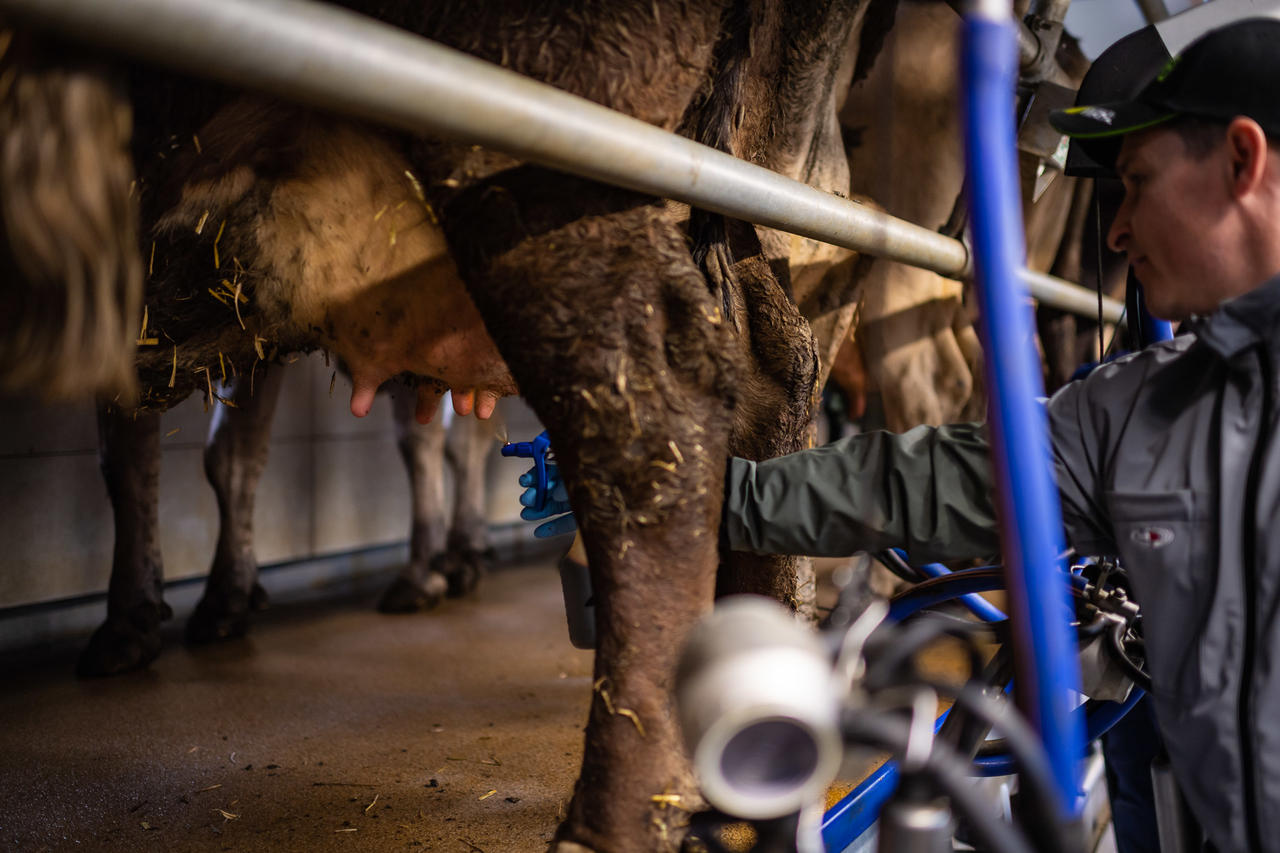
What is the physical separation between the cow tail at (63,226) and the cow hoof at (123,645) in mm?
2022

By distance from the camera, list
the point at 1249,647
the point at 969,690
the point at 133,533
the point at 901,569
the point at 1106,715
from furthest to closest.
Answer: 1. the point at 133,533
2. the point at 901,569
3. the point at 1106,715
4. the point at 1249,647
5. the point at 969,690

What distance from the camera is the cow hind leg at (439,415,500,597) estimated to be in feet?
14.5

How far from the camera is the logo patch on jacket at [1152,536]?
3.34ft

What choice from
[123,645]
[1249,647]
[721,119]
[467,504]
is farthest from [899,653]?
[467,504]

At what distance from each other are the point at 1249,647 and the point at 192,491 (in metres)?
3.95

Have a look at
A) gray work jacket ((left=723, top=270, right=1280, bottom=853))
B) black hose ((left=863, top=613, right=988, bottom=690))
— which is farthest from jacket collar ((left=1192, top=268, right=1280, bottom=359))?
black hose ((left=863, top=613, right=988, bottom=690))

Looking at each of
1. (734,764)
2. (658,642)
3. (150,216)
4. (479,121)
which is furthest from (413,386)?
(734,764)

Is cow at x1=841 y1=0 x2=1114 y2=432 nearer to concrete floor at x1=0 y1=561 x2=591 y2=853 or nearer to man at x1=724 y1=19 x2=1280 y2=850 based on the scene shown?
concrete floor at x1=0 y1=561 x2=591 y2=853

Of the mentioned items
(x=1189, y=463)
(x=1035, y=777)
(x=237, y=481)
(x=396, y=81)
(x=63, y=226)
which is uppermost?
(x=396, y=81)

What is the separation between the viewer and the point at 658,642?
1166 mm

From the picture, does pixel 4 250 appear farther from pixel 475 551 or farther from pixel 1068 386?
pixel 475 551

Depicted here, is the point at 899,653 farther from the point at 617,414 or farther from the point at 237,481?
the point at 237,481

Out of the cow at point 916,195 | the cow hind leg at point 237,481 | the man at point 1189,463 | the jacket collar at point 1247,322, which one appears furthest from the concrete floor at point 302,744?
the cow at point 916,195

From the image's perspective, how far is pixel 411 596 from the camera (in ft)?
12.8
